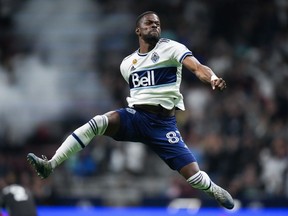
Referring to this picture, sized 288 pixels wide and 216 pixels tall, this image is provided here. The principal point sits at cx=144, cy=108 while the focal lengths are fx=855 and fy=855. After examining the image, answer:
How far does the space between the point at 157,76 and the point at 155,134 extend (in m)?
0.61

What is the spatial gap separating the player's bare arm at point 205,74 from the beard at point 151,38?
1.45 ft

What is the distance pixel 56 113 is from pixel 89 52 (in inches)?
57.4

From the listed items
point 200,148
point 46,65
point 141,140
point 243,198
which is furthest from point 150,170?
point 141,140

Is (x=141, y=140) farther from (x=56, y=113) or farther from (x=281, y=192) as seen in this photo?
(x=56, y=113)

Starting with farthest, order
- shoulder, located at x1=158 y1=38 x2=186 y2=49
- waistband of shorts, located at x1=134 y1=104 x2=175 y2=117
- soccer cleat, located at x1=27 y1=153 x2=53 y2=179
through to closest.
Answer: waistband of shorts, located at x1=134 y1=104 x2=175 y2=117 < shoulder, located at x1=158 y1=38 x2=186 y2=49 < soccer cleat, located at x1=27 y1=153 x2=53 y2=179

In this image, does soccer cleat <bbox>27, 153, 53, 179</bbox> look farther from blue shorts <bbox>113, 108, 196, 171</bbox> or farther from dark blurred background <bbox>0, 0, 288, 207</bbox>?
dark blurred background <bbox>0, 0, 288, 207</bbox>

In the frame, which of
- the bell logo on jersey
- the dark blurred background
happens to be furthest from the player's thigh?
the dark blurred background

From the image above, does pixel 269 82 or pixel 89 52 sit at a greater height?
pixel 89 52

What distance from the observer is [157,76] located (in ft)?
28.6

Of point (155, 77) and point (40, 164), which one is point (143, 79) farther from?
point (40, 164)

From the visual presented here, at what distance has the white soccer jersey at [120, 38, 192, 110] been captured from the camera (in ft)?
28.5

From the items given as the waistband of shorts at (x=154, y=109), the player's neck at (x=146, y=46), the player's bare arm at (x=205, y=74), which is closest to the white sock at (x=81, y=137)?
the waistband of shorts at (x=154, y=109)

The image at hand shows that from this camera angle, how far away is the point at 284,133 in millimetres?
14805

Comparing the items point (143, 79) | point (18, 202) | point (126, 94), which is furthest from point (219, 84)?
point (126, 94)
